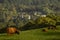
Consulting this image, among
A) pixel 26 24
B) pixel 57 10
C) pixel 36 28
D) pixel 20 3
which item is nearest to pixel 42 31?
pixel 36 28

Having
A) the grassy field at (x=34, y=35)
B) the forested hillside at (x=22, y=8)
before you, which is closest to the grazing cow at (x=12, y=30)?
the grassy field at (x=34, y=35)

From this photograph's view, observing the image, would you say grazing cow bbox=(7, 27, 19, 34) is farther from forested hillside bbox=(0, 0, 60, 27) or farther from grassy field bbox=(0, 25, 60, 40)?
forested hillside bbox=(0, 0, 60, 27)

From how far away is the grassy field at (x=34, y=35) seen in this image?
7195mm

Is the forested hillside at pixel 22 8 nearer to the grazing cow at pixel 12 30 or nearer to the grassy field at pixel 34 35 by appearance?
the grazing cow at pixel 12 30

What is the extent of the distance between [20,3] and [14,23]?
1.30 meters

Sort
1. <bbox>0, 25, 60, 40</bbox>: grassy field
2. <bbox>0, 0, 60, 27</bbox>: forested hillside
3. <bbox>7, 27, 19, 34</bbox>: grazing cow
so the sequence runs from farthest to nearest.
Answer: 1. <bbox>0, 0, 60, 27</bbox>: forested hillside
2. <bbox>7, 27, 19, 34</bbox>: grazing cow
3. <bbox>0, 25, 60, 40</bbox>: grassy field

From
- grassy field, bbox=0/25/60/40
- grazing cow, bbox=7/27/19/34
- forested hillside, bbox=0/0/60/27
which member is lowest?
grassy field, bbox=0/25/60/40

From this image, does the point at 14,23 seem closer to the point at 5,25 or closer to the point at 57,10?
the point at 5,25

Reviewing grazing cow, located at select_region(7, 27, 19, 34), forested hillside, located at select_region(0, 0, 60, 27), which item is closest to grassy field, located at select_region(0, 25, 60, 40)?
grazing cow, located at select_region(7, 27, 19, 34)

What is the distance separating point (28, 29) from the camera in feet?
26.3

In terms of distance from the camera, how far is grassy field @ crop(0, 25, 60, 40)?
23.6 feet

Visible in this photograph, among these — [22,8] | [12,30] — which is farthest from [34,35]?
[22,8]

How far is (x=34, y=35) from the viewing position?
7406mm

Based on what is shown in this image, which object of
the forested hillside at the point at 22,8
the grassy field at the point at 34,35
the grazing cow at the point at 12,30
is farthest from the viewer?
the forested hillside at the point at 22,8
